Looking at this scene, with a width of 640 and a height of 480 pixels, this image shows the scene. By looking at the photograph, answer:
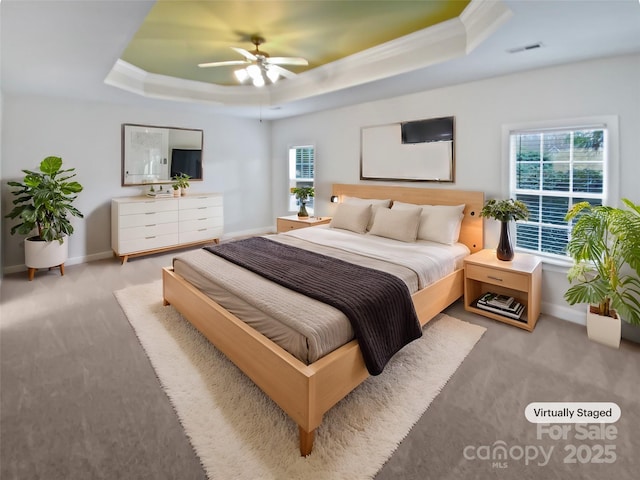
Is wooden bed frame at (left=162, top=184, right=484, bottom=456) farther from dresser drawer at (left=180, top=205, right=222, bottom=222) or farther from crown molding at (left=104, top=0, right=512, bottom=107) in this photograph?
dresser drawer at (left=180, top=205, right=222, bottom=222)

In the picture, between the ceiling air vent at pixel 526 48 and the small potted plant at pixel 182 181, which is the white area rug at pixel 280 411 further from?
the small potted plant at pixel 182 181

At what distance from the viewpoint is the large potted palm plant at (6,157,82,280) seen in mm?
3922

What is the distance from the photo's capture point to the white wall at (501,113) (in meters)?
2.72

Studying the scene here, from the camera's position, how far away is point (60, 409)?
1.93m

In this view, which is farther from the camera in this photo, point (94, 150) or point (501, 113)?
point (94, 150)

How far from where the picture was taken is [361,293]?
2.21 m

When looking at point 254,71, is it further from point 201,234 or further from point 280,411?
point 201,234

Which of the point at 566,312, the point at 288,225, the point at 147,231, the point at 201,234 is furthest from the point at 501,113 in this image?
the point at 147,231

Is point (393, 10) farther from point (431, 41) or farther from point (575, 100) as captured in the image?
point (575, 100)

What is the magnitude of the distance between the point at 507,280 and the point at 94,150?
18.5 feet

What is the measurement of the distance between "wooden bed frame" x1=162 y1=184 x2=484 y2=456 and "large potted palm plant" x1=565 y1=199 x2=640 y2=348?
999 millimetres

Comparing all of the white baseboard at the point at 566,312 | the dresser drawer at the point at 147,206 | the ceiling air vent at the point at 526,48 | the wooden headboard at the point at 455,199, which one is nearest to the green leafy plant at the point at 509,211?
the wooden headboard at the point at 455,199

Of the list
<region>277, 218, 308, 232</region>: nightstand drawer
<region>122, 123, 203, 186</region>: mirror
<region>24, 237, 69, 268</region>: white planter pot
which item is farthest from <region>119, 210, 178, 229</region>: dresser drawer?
<region>277, 218, 308, 232</region>: nightstand drawer

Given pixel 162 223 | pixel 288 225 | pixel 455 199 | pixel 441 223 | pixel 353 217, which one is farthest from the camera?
pixel 288 225
